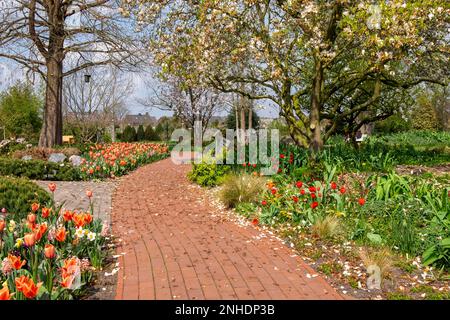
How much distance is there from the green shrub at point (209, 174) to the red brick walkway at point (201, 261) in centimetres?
250

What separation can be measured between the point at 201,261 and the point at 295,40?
21.3ft

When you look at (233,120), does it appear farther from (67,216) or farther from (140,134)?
(67,216)

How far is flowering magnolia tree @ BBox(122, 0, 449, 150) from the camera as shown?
7297 mm

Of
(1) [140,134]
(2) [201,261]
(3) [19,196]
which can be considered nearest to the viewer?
(2) [201,261]

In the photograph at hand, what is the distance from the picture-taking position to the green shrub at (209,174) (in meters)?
9.69

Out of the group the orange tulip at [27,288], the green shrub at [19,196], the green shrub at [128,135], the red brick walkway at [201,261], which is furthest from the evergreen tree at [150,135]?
the orange tulip at [27,288]

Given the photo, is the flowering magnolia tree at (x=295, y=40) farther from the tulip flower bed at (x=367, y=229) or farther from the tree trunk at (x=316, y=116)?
the tulip flower bed at (x=367, y=229)

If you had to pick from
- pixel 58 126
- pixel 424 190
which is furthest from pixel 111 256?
pixel 58 126

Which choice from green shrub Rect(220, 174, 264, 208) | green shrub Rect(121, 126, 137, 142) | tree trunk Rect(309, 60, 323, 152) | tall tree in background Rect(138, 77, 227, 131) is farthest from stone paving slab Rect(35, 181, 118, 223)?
green shrub Rect(121, 126, 137, 142)

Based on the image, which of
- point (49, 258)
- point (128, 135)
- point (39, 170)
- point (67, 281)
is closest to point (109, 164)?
point (39, 170)

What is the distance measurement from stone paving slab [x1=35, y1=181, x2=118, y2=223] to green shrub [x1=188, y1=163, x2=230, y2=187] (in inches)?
84.1

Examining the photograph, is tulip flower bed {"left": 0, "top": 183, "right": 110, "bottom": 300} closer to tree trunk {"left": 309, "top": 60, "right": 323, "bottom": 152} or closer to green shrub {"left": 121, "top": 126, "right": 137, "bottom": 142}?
tree trunk {"left": 309, "top": 60, "right": 323, "bottom": 152}

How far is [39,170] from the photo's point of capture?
10695 millimetres
